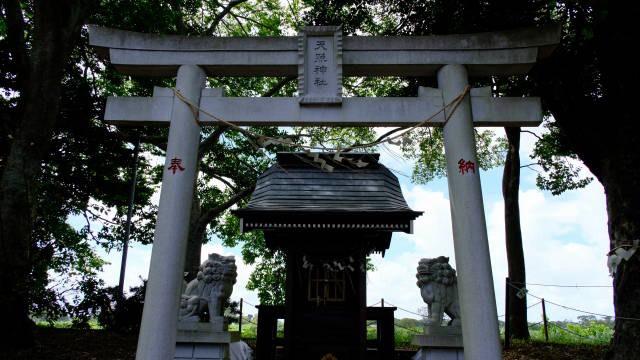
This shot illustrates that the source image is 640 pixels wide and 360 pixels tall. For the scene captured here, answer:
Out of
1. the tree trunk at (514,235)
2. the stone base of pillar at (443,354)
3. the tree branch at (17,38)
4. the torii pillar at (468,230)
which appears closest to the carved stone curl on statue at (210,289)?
the stone base of pillar at (443,354)

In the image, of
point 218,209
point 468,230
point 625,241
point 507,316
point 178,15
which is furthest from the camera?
point 218,209

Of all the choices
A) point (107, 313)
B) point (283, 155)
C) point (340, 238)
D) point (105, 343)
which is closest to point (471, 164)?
point (340, 238)

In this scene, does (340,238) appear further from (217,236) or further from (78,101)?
(217,236)

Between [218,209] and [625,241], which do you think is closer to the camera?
[625,241]

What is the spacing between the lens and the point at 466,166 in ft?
18.3

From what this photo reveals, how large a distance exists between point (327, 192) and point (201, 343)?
3925mm

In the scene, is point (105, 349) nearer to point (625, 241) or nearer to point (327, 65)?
point (327, 65)

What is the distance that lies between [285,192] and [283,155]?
1.34 meters

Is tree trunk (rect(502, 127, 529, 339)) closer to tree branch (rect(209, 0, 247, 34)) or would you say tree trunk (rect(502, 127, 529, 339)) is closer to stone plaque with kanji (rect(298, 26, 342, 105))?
stone plaque with kanji (rect(298, 26, 342, 105))

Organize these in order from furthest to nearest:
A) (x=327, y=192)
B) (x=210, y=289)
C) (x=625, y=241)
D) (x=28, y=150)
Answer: (x=327, y=192)
(x=28, y=150)
(x=210, y=289)
(x=625, y=241)

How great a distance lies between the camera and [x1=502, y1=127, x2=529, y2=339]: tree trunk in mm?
12273

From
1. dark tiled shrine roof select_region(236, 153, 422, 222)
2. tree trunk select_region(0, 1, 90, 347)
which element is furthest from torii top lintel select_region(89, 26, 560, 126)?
tree trunk select_region(0, 1, 90, 347)

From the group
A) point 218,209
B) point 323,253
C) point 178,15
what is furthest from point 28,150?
point 218,209

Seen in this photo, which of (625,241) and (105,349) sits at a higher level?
(625,241)
